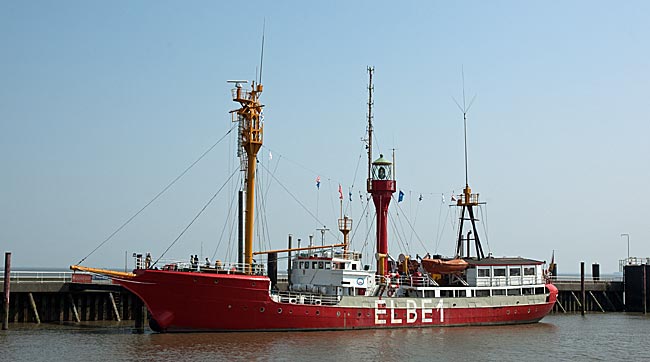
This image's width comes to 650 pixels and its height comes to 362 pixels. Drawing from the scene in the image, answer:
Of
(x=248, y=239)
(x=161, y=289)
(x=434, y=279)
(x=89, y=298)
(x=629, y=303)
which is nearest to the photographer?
(x=161, y=289)

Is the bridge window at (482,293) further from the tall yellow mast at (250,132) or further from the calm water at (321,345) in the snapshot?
the tall yellow mast at (250,132)

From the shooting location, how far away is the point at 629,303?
6488 cm

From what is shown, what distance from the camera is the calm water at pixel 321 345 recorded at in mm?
34656

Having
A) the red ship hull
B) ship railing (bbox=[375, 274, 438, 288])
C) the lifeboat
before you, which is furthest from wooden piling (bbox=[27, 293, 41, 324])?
the lifeboat

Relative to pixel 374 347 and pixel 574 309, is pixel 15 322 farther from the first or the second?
pixel 574 309

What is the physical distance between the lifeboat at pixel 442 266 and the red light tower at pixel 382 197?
264 cm

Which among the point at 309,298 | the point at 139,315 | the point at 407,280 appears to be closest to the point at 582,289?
the point at 407,280

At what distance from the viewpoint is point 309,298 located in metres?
43.5

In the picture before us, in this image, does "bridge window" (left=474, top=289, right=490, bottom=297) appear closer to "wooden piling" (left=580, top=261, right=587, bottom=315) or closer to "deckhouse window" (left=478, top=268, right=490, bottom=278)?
"deckhouse window" (left=478, top=268, right=490, bottom=278)

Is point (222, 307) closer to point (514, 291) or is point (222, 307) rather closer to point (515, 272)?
point (514, 291)

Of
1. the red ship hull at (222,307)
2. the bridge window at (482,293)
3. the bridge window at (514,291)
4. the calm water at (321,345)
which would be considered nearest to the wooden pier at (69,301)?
the calm water at (321,345)

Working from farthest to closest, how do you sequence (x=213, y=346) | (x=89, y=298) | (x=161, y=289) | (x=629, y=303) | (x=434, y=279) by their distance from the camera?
(x=629, y=303), (x=434, y=279), (x=89, y=298), (x=161, y=289), (x=213, y=346)

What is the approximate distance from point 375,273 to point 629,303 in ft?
93.5

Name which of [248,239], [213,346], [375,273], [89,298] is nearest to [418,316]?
[375,273]
